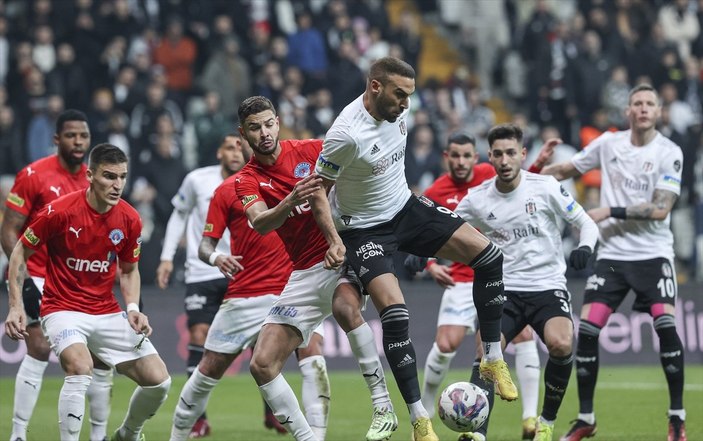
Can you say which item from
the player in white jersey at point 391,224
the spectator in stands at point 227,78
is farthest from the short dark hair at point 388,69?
the spectator in stands at point 227,78

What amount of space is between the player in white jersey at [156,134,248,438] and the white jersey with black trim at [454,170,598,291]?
9.41ft

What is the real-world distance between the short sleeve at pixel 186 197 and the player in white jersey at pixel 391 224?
145 inches

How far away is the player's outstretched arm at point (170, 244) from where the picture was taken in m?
12.3

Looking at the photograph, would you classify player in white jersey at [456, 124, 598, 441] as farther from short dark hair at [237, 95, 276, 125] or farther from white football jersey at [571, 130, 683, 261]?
short dark hair at [237, 95, 276, 125]

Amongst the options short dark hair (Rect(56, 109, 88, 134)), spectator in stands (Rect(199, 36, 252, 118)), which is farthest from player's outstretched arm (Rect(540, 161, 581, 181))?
spectator in stands (Rect(199, 36, 252, 118))

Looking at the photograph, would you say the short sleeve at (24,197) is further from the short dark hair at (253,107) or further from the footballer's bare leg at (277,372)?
the footballer's bare leg at (277,372)

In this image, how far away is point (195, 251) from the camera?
12867 millimetres

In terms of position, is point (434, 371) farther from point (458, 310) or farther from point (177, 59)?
point (177, 59)

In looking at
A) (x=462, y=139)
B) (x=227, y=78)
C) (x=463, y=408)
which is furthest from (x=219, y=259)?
(x=227, y=78)

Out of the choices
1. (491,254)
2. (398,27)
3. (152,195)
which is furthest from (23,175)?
(398,27)

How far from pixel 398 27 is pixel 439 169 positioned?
5.20 m

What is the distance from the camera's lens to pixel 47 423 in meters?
12.5

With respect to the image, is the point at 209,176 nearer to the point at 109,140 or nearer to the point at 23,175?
the point at 23,175

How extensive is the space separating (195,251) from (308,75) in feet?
32.4
